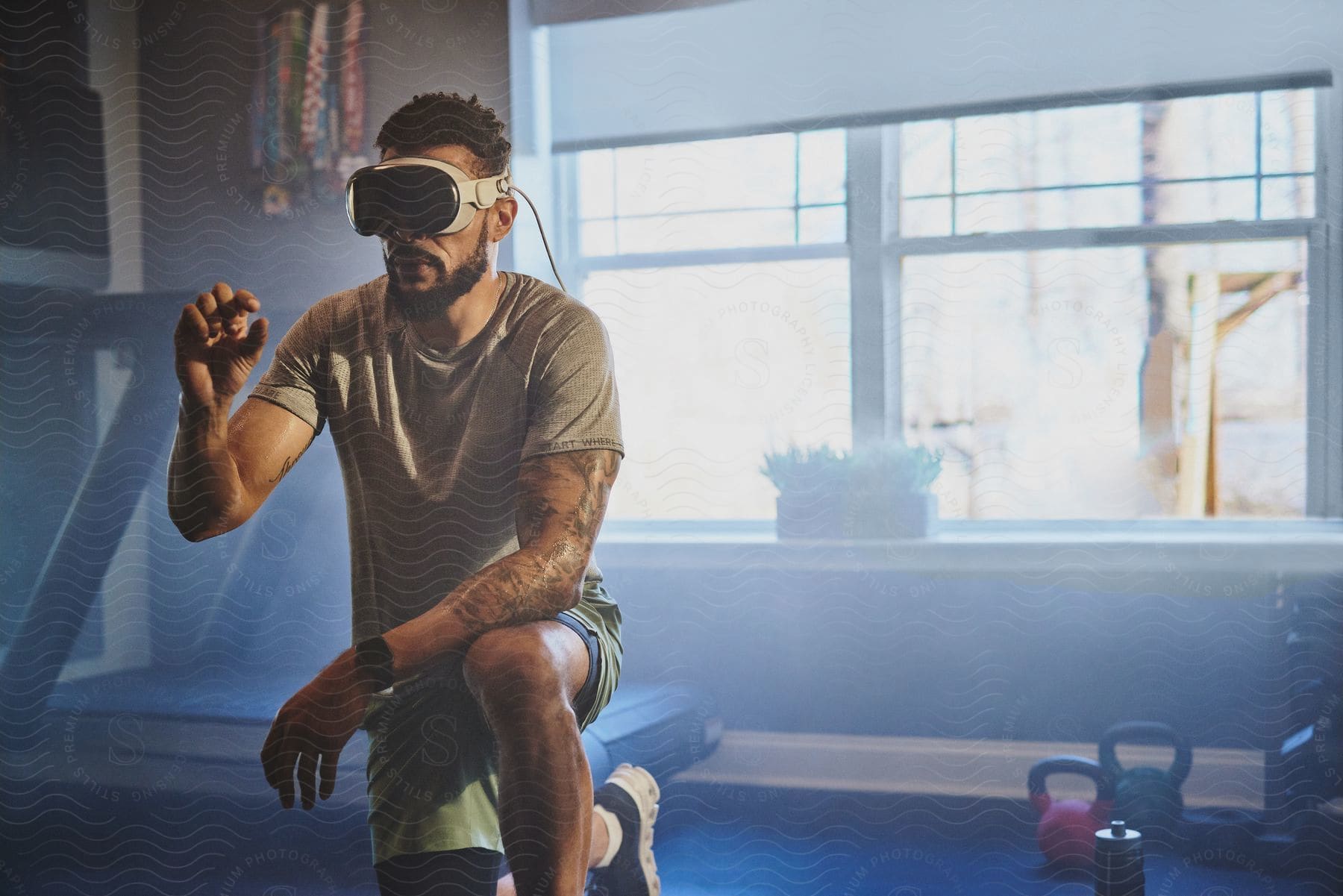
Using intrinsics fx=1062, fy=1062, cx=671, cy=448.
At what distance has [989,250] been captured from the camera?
1.23m

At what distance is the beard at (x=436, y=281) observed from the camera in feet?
3.96

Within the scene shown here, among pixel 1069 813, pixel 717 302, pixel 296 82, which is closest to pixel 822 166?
pixel 717 302

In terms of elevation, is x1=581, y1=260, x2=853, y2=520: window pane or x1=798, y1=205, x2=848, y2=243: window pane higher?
x1=798, y1=205, x2=848, y2=243: window pane

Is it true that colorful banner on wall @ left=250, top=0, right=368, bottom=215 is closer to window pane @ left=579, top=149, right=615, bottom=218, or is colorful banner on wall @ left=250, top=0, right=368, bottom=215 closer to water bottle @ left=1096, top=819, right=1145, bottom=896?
window pane @ left=579, top=149, right=615, bottom=218

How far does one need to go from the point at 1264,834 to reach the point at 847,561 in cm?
56

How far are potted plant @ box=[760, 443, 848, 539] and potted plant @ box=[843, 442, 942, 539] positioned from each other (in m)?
0.01

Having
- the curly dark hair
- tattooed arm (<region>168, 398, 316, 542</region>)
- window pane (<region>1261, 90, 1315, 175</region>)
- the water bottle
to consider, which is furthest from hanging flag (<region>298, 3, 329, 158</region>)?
the water bottle

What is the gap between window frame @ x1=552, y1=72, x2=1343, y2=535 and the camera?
3.89ft

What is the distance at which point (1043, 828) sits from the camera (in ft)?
4.04

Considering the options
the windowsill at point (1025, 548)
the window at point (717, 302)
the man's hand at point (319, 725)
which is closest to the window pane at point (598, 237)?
the window at point (717, 302)

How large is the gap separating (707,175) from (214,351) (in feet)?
1.99

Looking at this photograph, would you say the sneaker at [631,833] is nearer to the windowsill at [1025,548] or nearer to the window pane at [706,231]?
the windowsill at [1025,548]

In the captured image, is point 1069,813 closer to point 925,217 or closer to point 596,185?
point 925,217

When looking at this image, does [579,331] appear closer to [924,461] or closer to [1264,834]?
[924,461]
